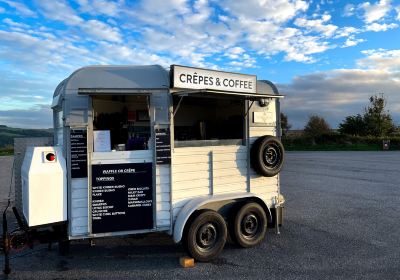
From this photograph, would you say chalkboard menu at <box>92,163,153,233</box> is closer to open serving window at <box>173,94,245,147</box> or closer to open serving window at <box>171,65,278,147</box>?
open serving window at <box>171,65,278,147</box>

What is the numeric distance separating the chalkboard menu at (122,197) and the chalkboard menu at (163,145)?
20 centimetres

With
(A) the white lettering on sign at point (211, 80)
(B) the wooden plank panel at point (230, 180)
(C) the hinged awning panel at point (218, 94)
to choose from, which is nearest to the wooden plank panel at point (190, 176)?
(B) the wooden plank panel at point (230, 180)

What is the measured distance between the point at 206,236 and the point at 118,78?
2.73 metres

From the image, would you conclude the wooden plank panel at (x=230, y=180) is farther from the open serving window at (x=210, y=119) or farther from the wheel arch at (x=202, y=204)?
the open serving window at (x=210, y=119)

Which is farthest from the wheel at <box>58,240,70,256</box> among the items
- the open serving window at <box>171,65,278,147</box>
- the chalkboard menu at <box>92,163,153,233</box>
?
the open serving window at <box>171,65,278,147</box>

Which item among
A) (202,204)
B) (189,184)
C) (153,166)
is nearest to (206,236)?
(202,204)

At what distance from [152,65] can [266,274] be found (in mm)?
3469

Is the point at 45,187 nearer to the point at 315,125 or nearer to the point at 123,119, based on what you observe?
the point at 123,119

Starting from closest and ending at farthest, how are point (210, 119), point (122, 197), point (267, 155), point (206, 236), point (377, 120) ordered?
point (122, 197), point (206, 236), point (267, 155), point (210, 119), point (377, 120)

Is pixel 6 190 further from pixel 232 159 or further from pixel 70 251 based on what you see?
pixel 232 159

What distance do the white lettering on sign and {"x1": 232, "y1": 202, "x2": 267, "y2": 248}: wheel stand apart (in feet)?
6.42

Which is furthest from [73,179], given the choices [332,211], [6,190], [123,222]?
[6,190]

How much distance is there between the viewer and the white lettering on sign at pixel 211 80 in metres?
5.48

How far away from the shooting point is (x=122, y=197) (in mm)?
5355
